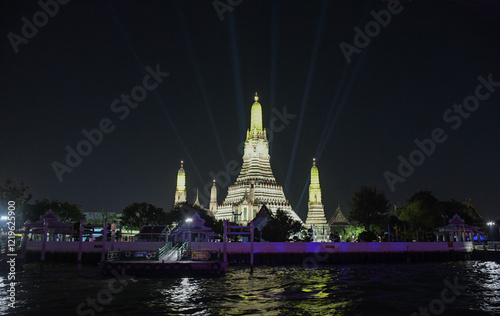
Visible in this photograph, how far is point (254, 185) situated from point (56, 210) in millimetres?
48679

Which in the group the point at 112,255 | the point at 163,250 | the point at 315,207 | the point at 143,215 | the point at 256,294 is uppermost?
the point at 315,207

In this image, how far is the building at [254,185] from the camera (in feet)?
354

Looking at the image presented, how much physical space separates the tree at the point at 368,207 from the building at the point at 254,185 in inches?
1017

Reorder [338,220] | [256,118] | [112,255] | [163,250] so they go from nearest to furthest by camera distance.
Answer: [112,255] < [163,250] < [338,220] < [256,118]

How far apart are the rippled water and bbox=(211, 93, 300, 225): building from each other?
70452 millimetres

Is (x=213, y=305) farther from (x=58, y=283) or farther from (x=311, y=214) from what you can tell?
(x=311, y=214)

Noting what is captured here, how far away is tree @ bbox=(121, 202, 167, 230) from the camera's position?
84.8m

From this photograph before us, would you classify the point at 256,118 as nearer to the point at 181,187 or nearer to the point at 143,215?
the point at 181,187

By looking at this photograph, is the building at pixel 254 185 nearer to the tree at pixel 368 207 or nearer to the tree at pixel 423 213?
the tree at pixel 368 207

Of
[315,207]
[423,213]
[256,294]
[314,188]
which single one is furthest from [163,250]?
[314,188]

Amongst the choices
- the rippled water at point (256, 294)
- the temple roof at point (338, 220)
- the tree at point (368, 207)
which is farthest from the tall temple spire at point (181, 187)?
the rippled water at point (256, 294)

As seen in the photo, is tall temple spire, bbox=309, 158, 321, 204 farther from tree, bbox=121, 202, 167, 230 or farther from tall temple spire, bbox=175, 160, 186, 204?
tree, bbox=121, 202, 167, 230

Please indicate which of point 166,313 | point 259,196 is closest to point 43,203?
point 259,196

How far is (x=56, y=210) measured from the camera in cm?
8281
